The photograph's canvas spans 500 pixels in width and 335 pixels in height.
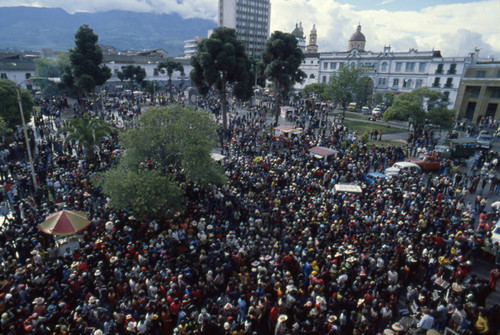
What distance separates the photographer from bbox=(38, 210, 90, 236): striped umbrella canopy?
1196cm

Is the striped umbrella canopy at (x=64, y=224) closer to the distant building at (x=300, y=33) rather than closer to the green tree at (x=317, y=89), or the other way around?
the green tree at (x=317, y=89)

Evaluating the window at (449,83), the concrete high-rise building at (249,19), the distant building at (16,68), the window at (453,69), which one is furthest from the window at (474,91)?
the distant building at (16,68)

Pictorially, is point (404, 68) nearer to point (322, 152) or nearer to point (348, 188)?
point (322, 152)

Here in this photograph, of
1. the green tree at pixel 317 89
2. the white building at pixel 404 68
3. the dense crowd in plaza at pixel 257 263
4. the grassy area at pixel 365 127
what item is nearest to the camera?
the dense crowd in plaza at pixel 257 263

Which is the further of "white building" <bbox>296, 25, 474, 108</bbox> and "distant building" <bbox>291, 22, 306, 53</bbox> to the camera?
"distant building" <bbox>291, 22, 306, 53</bbox>

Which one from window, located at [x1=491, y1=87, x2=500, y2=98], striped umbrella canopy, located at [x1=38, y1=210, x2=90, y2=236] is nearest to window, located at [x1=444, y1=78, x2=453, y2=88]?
window, located at [x1=491, y1=87, x2=500, y2=98]

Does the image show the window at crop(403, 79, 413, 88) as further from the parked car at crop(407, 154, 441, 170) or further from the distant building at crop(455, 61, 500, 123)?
the parked car at crop(407, 154, 441, 170)

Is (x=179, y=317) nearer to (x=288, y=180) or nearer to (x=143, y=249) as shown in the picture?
(x=143, y=249)

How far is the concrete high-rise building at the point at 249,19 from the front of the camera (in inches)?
3996

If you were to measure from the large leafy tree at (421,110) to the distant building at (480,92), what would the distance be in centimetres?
1585

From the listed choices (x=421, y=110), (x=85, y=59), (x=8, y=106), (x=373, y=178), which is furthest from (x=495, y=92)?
(x=8, y=106)

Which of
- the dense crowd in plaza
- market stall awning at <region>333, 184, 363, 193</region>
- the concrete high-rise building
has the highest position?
the concrete high-rise building

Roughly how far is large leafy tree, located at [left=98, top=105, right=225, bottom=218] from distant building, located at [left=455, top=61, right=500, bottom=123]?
43.7 m

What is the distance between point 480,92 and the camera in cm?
4406
